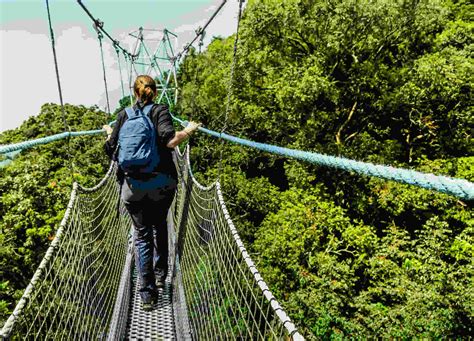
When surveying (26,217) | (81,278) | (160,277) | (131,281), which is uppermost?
(81,278)

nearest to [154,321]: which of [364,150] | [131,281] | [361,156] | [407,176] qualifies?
[131,281]

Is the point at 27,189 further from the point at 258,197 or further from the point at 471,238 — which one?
the point at 471,238

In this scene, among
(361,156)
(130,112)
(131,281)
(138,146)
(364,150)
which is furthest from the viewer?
(364,150)

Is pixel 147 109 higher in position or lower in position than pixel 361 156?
higher

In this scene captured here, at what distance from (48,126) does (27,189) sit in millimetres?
9189

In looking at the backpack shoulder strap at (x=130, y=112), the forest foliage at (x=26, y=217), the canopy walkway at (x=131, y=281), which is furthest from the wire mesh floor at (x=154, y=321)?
the forest foliage at (x=26, y=217)

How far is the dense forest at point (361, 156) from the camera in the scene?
351 inches

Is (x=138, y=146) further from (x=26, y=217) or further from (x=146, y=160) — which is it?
(x=26, y=217)

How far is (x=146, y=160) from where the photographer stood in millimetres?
1859

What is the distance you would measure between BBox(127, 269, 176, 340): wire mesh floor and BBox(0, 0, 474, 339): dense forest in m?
5.95

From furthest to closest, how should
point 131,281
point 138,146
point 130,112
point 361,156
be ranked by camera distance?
point 361,156 < point 131,281 < point 130,112 < point 138,146

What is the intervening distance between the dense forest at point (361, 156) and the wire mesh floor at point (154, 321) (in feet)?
19.5

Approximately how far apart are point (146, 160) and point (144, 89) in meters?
0.31

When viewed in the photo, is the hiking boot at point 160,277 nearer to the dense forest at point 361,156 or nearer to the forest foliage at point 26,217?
the dense forest at point 361,156
